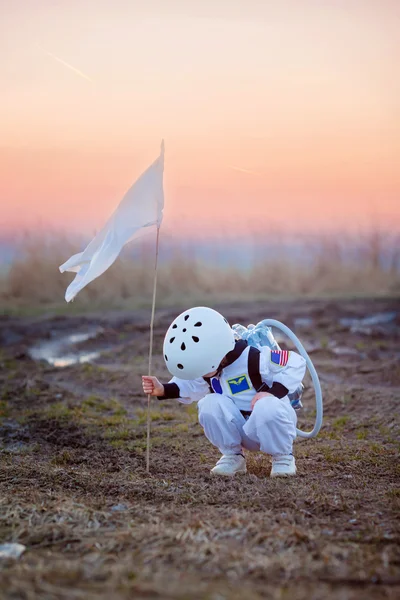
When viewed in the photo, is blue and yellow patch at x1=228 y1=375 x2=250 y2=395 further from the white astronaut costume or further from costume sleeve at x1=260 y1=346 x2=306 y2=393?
costume sleeve at x1=260 y1=346 x2=306 y2=393

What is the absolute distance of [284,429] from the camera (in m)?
6.32

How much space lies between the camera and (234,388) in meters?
6.49

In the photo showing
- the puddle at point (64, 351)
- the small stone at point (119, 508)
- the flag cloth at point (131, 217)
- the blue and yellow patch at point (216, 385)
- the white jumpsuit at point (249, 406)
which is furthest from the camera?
the puddle at point (64, 351)

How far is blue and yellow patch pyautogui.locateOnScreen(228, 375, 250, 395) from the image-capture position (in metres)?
6.43

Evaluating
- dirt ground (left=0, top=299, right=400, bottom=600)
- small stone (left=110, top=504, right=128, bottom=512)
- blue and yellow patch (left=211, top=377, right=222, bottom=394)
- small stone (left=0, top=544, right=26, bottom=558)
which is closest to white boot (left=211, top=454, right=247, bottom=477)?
dirt ground (left=0, top=299, right=400, bottom=600)

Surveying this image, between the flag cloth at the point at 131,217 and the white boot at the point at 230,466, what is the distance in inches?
76.5

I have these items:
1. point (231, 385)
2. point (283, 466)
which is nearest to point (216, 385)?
point (231, 385)

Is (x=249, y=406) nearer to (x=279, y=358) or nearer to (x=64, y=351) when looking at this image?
(x=279, y=358)

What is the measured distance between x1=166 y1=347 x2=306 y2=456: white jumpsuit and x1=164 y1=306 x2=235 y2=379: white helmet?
309 millimetres

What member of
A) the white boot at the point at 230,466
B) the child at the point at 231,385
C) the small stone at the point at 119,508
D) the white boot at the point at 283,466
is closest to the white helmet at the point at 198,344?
the child at the point at 231,385

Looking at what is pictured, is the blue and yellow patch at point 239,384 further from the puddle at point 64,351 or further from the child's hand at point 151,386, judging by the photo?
the puddle at point 64,351

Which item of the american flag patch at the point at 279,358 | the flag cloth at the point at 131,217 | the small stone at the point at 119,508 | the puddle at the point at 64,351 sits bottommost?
the puddle at the point at 64,351

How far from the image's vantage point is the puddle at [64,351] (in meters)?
13.6

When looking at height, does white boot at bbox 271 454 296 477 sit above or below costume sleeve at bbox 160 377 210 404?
below
